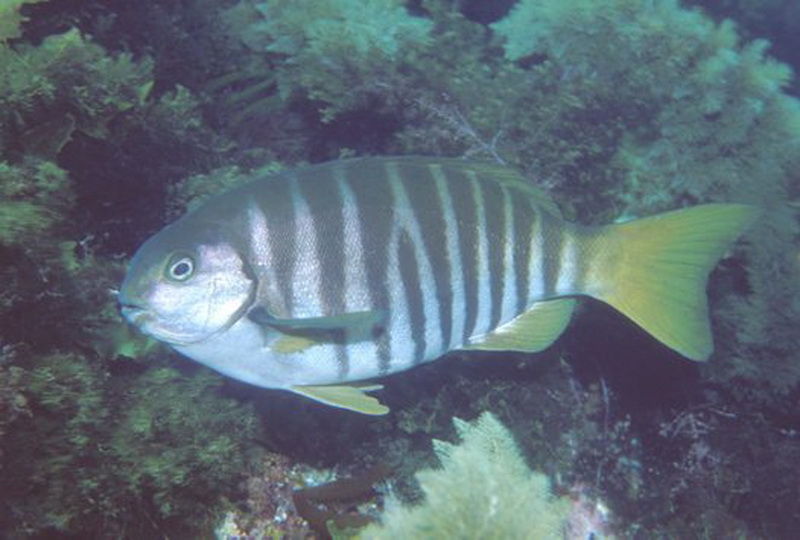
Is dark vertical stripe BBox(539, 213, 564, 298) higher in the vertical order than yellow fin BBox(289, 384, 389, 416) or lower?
higher

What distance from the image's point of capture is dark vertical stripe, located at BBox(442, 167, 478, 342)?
9.18 feet

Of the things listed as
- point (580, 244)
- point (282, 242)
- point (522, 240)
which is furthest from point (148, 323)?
point (580, 244)

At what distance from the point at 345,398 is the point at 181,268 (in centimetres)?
92

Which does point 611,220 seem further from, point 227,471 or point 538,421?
point 227,471

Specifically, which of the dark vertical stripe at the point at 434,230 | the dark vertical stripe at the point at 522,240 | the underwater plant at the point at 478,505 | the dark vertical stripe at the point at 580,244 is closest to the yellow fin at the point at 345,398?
the underwater plant at the point at 478,505

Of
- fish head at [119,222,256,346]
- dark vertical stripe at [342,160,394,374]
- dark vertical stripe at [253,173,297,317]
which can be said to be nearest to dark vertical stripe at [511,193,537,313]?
dark vertical stripe at [342,160,394,374]

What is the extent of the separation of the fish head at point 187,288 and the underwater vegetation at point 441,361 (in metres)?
0.58

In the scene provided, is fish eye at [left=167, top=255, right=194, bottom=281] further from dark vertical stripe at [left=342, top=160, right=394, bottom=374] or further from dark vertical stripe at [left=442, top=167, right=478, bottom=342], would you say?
dark vertical stripe at [left=442, top=167, right=478, bottom=342]

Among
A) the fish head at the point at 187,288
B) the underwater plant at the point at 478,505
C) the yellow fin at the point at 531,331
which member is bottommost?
the underwater plant at the point at 478,505

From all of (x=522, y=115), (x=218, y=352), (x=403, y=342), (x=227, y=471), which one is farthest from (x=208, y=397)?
(x=522, y=115)

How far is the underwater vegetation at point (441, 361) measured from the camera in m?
2.79

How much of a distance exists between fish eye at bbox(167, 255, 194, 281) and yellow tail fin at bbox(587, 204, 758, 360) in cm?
186

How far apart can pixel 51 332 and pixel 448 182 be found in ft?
6.92

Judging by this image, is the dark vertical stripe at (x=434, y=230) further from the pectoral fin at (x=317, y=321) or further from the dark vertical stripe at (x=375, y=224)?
the pectoral fin at (x=317, y=321)
